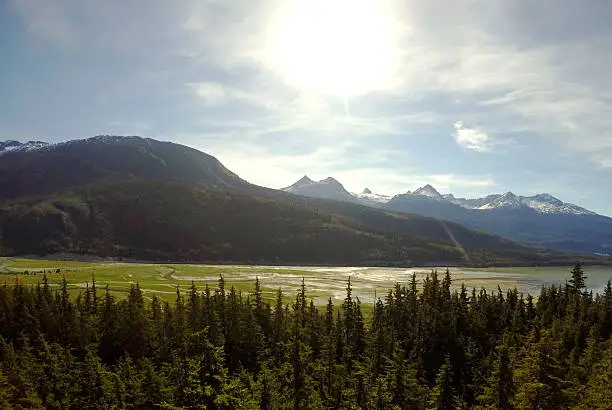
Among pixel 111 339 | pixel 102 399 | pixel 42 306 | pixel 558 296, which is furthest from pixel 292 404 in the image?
pixel 558 296

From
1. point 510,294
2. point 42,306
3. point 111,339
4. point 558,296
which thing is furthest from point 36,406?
point 558,296

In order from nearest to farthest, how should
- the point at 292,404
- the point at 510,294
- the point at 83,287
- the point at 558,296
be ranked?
the point at 292,404 → the point at 510,294 → the point at 558,296 → the point at 83,287

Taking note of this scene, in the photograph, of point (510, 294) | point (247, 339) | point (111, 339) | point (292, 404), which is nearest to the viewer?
point (292, 404)

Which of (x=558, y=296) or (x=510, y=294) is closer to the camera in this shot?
(x=510, y=294)

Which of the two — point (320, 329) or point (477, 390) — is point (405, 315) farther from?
point (477, 390)

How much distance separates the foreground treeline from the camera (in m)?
43.8

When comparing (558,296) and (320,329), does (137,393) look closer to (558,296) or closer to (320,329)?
(320,329)

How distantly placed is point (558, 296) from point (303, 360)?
69354 millimetres

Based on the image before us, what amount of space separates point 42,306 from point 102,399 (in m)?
44.4

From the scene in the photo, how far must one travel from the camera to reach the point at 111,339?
8200 cm

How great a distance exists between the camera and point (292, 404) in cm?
4722

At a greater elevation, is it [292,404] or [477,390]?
[292,404]

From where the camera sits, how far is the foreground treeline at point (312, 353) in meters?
43.8

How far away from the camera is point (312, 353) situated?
74.5 metres
